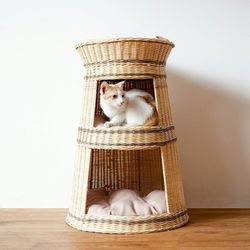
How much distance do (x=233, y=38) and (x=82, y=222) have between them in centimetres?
99

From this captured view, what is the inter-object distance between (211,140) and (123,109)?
52cm

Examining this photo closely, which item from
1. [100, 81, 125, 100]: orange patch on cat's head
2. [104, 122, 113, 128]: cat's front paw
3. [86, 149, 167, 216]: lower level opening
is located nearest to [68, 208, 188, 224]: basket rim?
[86, 149, 167, 216]: lower level opening

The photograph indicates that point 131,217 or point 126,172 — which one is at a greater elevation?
point 126,172

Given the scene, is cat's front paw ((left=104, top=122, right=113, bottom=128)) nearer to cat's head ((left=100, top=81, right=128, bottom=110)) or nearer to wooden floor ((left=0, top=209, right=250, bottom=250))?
cat's head ((left=100, top=81, right=128, bottom=110))

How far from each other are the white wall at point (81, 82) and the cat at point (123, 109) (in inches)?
13.7

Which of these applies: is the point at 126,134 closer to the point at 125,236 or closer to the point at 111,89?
the point at 111,89

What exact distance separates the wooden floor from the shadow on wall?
149 millimetres

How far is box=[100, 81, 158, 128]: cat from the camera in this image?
1549 millimetres

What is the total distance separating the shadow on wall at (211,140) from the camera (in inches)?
74.4

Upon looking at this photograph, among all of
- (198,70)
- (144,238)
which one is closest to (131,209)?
(144,238)

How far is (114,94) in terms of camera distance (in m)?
1.54

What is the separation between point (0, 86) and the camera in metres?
1.92

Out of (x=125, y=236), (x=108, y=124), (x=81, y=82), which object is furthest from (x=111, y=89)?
(x=125, y=236)

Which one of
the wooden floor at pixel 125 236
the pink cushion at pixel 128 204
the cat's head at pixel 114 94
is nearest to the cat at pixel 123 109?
the cat's head at pixel 114 94
